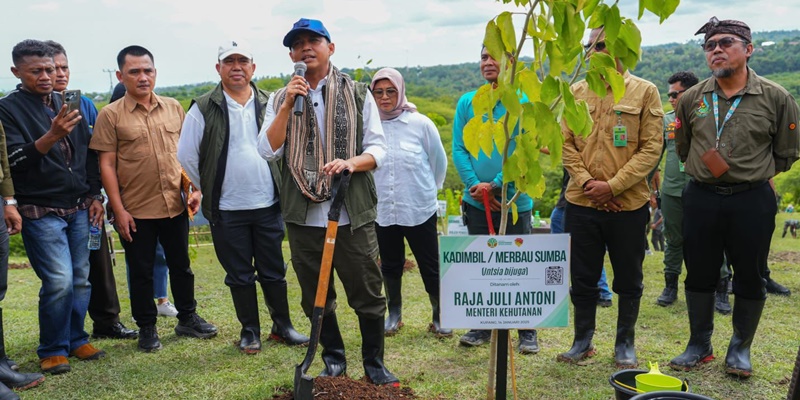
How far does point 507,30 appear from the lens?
277cm

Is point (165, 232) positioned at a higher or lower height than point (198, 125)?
lower

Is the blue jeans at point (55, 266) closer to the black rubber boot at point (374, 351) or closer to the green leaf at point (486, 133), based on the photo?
the black rubber boot at point (374, 351)

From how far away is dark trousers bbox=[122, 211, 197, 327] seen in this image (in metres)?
5.20

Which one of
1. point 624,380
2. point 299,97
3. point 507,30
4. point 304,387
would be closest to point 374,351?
point 304,387

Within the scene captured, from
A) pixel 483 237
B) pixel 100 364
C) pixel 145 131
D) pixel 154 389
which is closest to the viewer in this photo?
pixel 483 237

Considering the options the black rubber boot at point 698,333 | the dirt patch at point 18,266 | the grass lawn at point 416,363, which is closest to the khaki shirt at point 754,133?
the black rubber boot at point 698,333

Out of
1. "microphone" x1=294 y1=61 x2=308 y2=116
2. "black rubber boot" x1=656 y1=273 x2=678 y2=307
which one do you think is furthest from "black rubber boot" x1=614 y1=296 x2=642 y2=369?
"microphone" x1=294 y1=61 x2=308 y2=116

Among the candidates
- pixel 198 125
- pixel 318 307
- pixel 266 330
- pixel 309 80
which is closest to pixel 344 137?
pixel 309 80

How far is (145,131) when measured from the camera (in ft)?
16.7

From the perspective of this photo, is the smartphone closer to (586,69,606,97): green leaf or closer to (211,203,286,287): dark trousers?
(211,203,286,287): dark trousers

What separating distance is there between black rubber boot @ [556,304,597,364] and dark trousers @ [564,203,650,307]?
0.05 metres

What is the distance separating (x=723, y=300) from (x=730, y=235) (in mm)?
2110

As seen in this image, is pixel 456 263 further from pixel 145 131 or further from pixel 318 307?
pixel 145 131

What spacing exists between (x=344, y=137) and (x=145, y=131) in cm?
195
